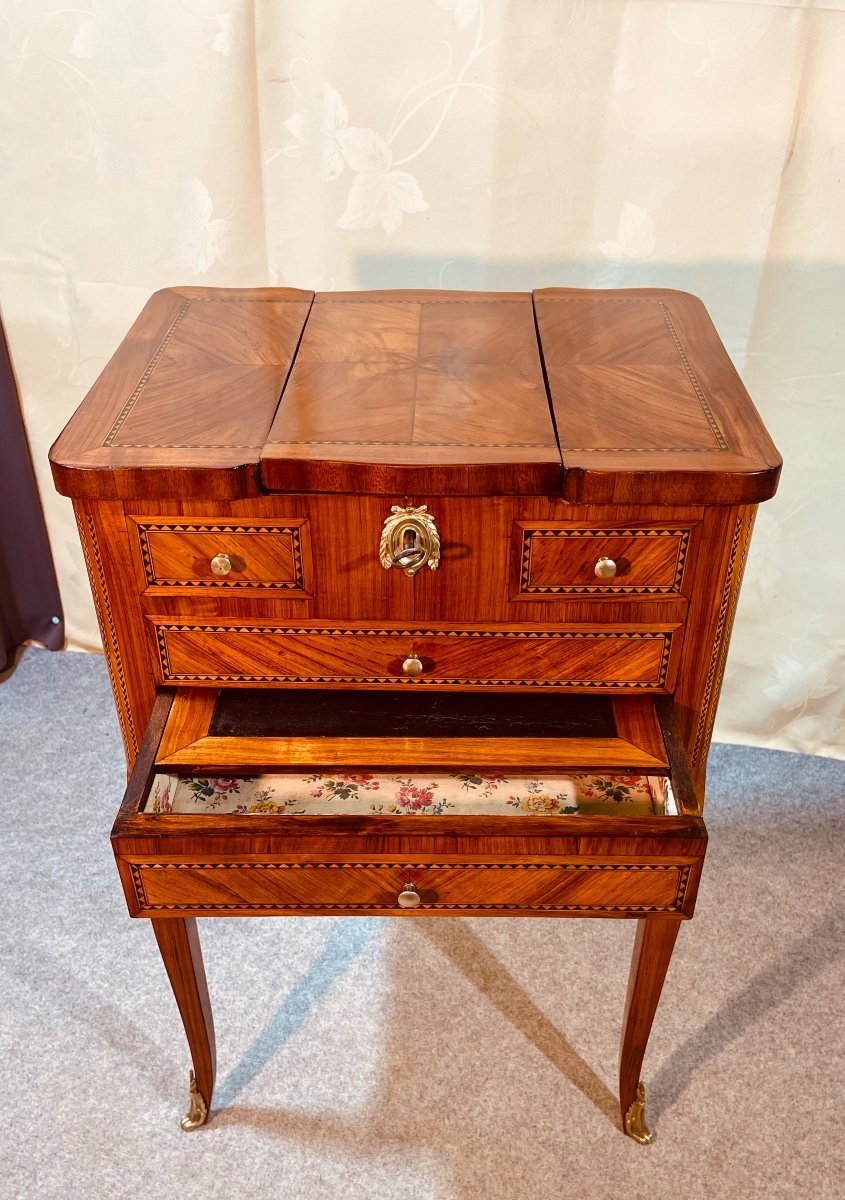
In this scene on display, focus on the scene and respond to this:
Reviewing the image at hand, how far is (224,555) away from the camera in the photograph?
3.30ft

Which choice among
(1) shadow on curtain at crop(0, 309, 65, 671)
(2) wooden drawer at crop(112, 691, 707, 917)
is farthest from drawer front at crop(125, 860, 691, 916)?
(1) shadow on curtain at crop(0, 309, 65, 671)

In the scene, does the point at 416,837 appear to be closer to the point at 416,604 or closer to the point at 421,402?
the point at 416,604

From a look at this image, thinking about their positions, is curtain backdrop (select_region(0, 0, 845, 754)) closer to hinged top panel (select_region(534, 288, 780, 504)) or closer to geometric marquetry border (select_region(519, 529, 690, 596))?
hinged top panel (select_region(534, 288, 780, 504))

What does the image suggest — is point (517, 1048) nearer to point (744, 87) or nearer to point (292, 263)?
point (292, 263)

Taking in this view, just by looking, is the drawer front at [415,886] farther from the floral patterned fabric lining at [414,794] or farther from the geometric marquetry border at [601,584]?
the geometric marquetry border at [601,584]

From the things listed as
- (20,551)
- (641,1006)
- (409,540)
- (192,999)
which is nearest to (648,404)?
(409,540)

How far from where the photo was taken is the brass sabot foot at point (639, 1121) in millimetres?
1250

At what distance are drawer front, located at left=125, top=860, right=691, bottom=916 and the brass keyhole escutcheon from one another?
0.28 m

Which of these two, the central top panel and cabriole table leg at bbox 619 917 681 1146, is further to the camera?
cabriole table leg at bbox 619 917 681 1146

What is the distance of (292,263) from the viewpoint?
5.03 ft

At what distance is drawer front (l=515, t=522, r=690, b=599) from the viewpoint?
992 millimetres

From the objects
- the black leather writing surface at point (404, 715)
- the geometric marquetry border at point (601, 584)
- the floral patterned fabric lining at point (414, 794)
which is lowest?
the floral patterned fabric lining at point (414, 794)

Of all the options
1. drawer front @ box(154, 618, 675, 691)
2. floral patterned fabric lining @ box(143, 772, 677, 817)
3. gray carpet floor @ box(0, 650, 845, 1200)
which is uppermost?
drawer front @ box(154, 618, 675, 691)

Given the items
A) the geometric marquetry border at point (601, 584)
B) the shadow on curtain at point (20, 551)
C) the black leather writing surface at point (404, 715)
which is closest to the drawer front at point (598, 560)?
the geometric marquetry border at point (601, 584)
